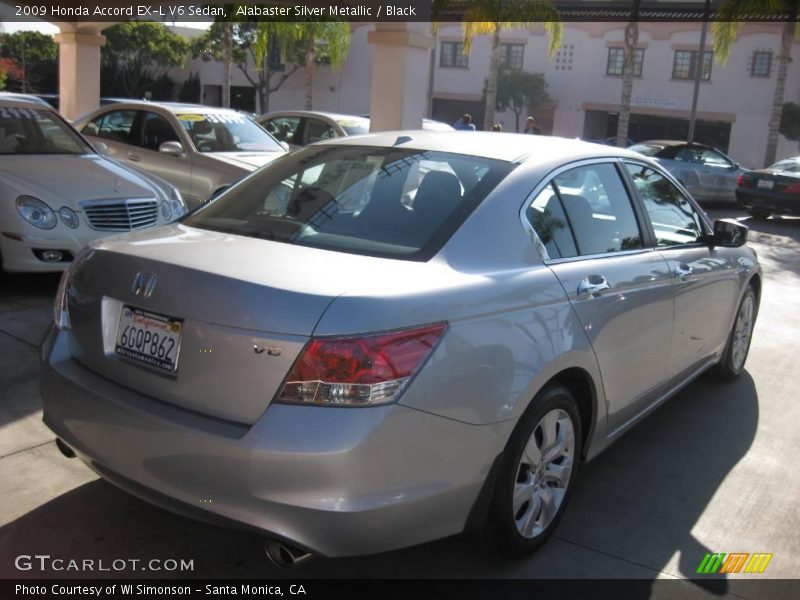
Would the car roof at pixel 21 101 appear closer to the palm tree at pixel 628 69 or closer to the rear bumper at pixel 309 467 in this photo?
the rear bumper at pixel 309 467

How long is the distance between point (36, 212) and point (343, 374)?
195 inches

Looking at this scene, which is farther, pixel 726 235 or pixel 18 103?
pixel 18 103

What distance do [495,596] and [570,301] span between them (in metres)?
1.16

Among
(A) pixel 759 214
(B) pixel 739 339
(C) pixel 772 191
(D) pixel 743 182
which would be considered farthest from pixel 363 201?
(A) pixel 759 214

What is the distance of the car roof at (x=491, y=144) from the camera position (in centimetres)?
366

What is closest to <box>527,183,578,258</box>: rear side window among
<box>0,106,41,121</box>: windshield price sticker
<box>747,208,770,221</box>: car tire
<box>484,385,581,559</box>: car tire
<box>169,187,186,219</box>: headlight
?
<box>484,385,581,559</box>: car tire

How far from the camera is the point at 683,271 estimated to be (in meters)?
4.36

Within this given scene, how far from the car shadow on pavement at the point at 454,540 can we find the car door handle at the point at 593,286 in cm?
103

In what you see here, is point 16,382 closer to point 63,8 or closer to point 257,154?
point 257,154

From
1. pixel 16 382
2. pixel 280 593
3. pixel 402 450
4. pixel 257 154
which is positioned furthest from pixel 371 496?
pixel 257 154

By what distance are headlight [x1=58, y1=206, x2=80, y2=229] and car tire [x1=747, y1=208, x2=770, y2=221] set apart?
45.6 ft

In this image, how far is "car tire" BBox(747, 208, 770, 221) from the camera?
16.7 meters

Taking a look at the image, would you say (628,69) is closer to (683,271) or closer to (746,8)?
(746,8)

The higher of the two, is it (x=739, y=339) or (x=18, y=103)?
(x=18, y=103)
